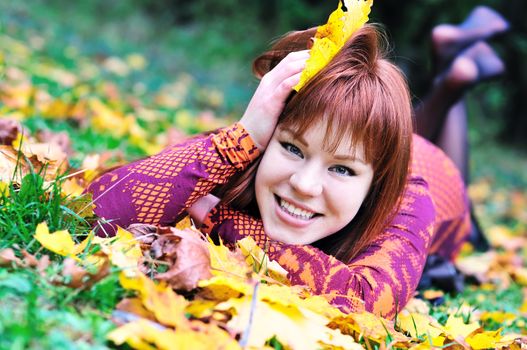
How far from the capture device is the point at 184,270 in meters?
1.33

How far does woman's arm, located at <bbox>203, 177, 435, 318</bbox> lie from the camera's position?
1.68 m

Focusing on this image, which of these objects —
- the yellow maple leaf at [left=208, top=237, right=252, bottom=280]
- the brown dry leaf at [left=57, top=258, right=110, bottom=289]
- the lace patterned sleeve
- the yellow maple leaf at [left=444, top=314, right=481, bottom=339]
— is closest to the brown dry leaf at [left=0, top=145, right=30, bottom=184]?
the lace patterned sleeve

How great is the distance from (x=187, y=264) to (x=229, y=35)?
27.8 ft

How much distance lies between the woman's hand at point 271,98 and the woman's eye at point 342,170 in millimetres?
217

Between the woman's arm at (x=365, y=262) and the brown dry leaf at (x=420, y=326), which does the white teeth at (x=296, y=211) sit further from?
the brown dry leaf at (x=420, y=326)

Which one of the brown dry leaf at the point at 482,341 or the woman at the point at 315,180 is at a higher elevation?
the woman at the point at 315,180

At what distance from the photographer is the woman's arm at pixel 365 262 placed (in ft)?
5.52

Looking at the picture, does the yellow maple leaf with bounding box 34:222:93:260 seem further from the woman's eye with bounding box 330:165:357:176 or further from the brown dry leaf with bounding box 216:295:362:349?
the woman's eye with bounding box 330:165:357:176

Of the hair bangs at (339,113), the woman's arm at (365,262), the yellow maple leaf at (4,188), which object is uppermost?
the hair bangs at (339,113)

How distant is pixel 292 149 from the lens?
1.81 m

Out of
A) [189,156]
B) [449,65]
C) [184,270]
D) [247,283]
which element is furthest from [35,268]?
[449,65]

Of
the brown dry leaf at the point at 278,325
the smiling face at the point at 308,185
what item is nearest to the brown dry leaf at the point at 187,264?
the brown dry leaf at the point at 278,325

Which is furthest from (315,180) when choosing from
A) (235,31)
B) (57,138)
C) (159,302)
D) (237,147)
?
(235,31)

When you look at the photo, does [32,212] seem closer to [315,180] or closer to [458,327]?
[315,180]
